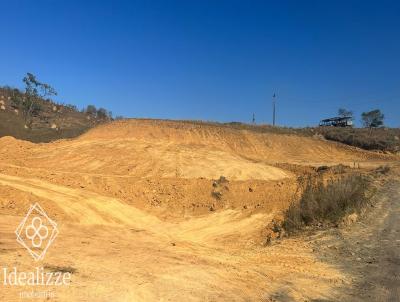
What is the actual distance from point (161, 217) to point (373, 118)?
211ft

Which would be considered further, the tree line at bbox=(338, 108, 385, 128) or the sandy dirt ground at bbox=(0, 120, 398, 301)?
the tree line at bbox=(338, 108, 385, 128)

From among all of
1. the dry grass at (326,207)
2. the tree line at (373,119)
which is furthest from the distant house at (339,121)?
the dry grass at (326,207)

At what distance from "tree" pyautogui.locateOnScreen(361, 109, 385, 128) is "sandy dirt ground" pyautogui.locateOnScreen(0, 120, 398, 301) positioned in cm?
4039

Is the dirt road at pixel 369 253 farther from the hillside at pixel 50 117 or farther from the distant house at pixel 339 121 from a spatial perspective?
the distant house at pixel 339 121

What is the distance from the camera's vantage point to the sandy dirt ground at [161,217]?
7.44 m

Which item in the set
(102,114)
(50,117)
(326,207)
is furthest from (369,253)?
(102,114)

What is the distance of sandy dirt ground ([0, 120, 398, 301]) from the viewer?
744cm

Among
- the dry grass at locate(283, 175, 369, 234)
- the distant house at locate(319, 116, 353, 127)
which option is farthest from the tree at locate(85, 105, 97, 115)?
the dry grass at locate(283, 175, 369, 234)

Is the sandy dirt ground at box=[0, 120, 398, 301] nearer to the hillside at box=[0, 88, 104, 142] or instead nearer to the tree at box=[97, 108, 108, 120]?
the hillside at box=[0, 88, 104, 142]

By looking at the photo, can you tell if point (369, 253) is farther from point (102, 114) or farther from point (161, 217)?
point (102, 114)

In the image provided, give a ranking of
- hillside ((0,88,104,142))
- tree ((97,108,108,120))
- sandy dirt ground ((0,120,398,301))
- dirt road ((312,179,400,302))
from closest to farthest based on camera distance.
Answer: sandy dirt ground ((0,120,398,301)), dirt road ((312,179,400,302)), hillside ((0,88,104,142)), tree ((97,108,108,120))

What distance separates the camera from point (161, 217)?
16672 mm

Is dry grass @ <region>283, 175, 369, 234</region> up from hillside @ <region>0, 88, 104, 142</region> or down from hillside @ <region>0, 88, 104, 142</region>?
down

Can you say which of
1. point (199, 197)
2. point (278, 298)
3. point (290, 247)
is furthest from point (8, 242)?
point (199, 197)
